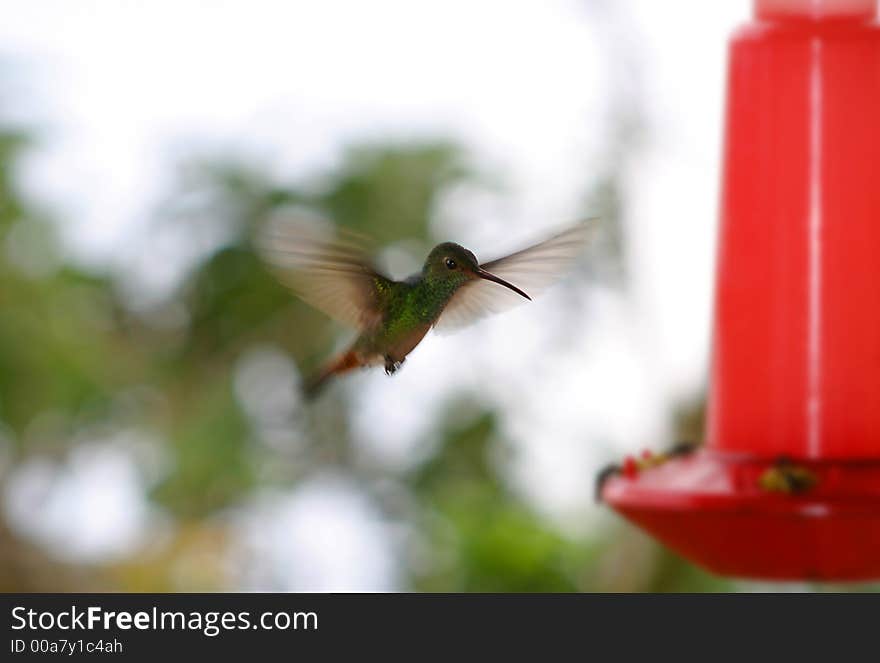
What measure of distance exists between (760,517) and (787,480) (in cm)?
9

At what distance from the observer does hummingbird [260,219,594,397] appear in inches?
78.2

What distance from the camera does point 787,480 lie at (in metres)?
2.22

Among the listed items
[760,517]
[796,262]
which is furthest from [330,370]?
[796,262]

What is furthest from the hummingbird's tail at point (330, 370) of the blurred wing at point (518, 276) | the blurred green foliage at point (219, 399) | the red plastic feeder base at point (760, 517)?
the blurred green foliage at point (219, 399)

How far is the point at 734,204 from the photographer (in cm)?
265

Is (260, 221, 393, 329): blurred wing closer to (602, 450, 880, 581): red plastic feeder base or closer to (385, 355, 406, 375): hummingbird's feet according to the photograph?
(385, 355, 406, 375): hummingbird's feet

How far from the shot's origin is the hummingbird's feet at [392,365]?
6.66ft

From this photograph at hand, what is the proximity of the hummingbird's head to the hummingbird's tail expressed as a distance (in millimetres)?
193

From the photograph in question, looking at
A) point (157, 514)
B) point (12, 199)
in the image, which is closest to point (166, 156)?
point (12, 199)

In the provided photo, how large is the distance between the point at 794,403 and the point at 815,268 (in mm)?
272

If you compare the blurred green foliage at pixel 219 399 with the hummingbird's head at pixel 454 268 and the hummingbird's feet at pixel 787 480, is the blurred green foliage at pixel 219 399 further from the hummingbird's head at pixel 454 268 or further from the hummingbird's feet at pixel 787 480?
the hummingbird's head at pixel 454 268

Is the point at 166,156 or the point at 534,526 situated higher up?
the point at 166,156

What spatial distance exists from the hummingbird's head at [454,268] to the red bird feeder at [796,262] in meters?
0.58
